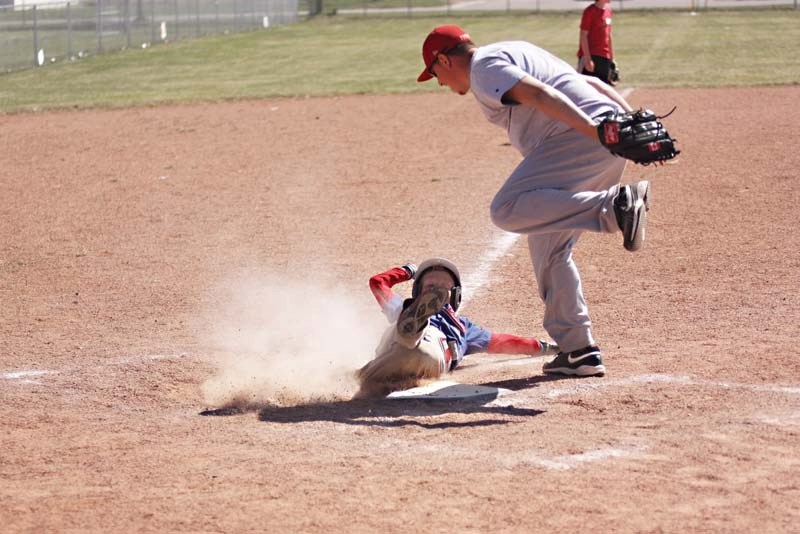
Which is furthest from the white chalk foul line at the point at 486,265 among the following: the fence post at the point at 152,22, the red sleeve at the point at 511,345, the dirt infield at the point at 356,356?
the fence post at the point at 152,22

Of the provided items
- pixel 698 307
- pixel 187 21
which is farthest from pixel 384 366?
pixel 187 21

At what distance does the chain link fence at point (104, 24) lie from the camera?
24828 mm

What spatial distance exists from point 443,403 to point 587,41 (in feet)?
34.8

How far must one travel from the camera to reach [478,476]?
13.6ft

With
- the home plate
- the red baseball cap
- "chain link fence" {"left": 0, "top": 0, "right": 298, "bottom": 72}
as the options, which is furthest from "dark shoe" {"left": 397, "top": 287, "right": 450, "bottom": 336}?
"chain link fence" {"left": 0, "top": 0, "right": 298, "bottom": 72}

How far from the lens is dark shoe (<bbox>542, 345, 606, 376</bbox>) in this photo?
5438 mm

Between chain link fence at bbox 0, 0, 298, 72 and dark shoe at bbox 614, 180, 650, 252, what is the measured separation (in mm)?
21470

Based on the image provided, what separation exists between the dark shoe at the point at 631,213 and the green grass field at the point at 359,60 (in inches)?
539

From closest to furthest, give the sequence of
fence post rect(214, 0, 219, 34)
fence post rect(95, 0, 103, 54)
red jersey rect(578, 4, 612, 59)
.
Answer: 1. red jersey rect(578, 4, 612, 59)
2. fence post rect(95, 0, 103, 54)
3. fence post rect(214, 0, 219, 34)

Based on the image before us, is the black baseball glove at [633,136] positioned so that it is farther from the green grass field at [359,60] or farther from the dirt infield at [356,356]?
the green grass field at [359,60]

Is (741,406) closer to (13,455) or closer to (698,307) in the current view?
(698,307)

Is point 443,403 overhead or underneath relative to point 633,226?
underneath

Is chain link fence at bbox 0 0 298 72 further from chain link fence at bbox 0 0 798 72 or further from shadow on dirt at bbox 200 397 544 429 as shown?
shadow on dirt at bbox 200 397 544 429

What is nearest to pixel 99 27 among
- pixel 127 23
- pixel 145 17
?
pixel 127 23
